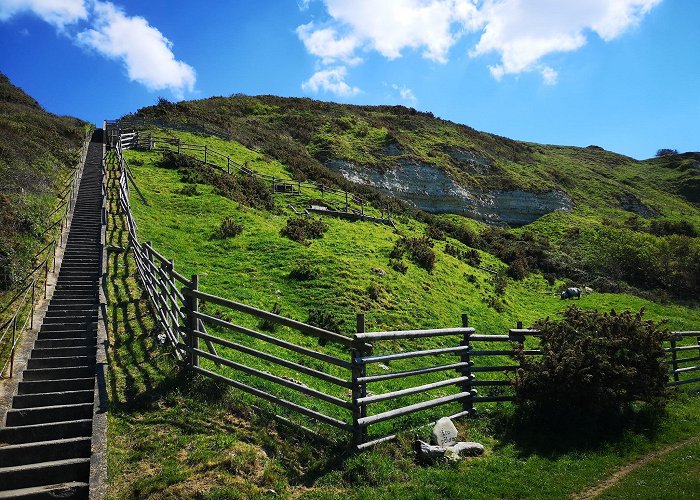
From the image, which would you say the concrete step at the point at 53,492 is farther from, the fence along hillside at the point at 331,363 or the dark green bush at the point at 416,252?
the dark green bush at the point at 416,252

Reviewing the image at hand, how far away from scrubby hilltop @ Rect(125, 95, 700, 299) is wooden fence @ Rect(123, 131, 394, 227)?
4.17 metres

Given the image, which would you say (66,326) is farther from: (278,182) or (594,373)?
(278,182)

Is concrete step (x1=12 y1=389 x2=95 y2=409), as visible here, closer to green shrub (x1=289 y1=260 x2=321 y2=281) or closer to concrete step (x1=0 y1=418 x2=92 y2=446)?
concrete step (x1=0 y1=418 x2=92 y2=446)

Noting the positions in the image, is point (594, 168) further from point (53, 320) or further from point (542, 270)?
point (53, 320)

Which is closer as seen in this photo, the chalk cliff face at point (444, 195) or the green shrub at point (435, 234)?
the green shrub at point (435, 234)

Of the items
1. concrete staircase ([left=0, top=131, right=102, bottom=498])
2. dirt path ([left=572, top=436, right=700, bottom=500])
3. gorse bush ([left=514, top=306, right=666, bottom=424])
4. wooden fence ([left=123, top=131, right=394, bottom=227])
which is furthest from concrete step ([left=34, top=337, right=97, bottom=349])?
wooden fence ([left=123, top=131, right=394, bottom=227])

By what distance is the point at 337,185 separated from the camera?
4356 cm

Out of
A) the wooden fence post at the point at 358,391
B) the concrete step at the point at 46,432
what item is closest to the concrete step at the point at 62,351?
the concrete step at the point at 46,432

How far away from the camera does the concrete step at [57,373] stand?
962 centimetres

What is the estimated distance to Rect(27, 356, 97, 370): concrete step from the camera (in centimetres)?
1022

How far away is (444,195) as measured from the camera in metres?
51.9

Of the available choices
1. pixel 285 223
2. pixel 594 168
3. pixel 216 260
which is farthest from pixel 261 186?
pixel 594 168

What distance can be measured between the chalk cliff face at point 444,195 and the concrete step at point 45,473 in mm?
45350

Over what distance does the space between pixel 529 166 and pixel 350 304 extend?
2341 inches
